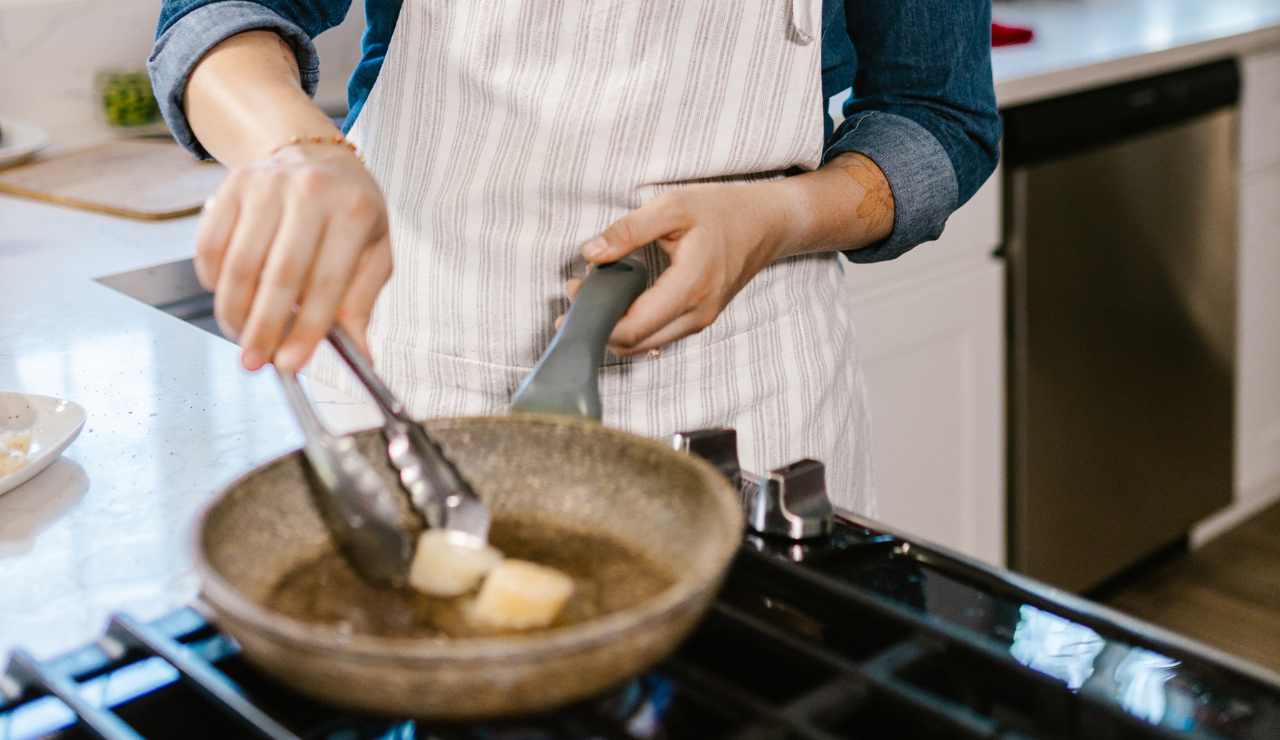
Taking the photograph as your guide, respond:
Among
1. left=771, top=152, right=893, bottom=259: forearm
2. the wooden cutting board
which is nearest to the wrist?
left=771, top=152, right=893, bottom=259: forearm

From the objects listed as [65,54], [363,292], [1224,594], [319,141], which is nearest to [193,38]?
[319,141]

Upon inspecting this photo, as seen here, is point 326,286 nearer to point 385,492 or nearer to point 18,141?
point 385,492

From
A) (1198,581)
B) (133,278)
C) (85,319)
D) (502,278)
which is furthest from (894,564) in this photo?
(1198,581)

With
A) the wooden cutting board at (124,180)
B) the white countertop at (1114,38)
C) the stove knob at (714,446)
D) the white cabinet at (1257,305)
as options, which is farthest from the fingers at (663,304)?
the white cabinet at (1257,305)

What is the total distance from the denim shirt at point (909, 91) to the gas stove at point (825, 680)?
1.51ft

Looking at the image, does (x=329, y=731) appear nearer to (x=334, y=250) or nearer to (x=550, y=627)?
(x=550, y=627)

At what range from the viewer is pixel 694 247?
0.82 m

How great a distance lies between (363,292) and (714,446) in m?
0.18

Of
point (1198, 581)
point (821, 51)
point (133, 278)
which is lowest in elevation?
point (1198, 581)

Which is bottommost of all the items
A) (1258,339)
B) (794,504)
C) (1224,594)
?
(1224,594)

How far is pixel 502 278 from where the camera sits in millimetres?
979

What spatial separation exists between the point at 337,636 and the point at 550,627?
84 millimetres

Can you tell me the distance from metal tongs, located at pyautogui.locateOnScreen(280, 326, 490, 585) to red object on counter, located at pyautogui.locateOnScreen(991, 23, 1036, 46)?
163 centimetres

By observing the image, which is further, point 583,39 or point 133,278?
point 133,278
